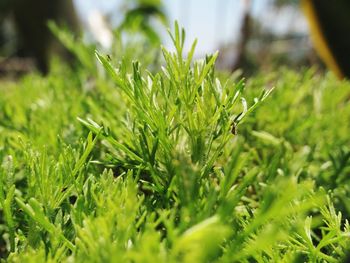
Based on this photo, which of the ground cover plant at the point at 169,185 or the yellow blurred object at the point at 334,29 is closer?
the ground cover plant at the point at 169,185

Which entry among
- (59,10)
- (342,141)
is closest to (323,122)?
(342,141)

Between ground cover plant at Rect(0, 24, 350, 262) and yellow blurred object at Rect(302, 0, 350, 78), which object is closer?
ground cover plant at Rect(0, 24, 350, 262)

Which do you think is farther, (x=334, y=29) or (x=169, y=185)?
(x=334, y=29)
